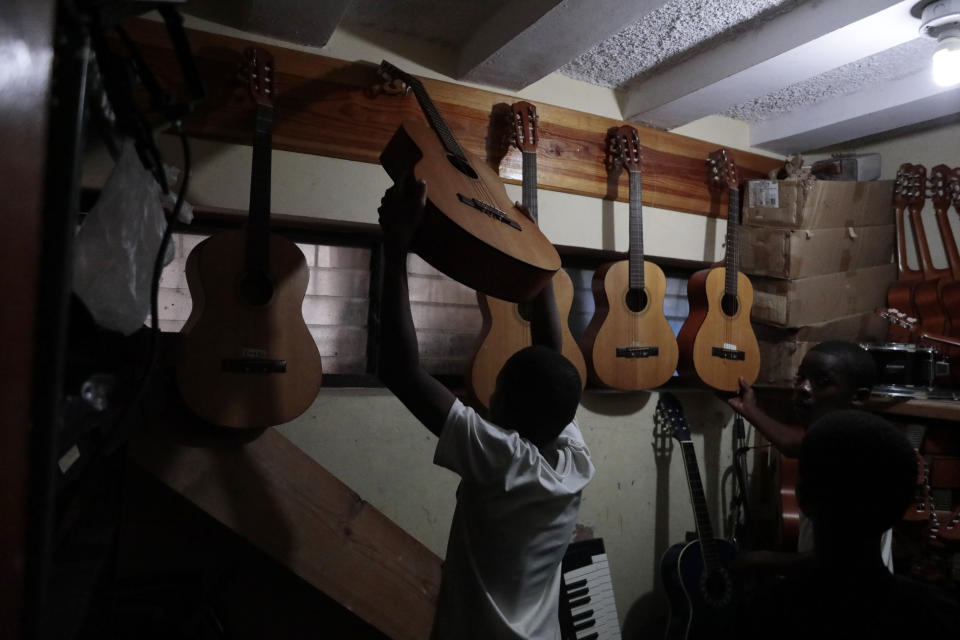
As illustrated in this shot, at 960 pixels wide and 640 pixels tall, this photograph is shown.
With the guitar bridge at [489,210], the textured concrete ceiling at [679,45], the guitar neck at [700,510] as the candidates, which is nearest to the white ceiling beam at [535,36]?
the textured concrete ceiling at [679,45]

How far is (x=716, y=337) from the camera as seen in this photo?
111 inches

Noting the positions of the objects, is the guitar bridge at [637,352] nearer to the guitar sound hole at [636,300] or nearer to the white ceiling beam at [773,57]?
the guitar sound hole at [636,300]

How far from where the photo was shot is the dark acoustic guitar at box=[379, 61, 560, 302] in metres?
1.33

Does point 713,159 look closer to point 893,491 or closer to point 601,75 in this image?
point 601,75

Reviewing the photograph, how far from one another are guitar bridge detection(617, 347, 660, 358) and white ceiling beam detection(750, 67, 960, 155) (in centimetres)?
143

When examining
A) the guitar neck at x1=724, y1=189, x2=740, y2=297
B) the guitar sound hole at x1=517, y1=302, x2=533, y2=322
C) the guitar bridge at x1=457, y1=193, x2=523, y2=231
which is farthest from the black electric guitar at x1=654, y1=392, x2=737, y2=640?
the guitar bridge at x1=457, y1=193, x2=523, y2=231

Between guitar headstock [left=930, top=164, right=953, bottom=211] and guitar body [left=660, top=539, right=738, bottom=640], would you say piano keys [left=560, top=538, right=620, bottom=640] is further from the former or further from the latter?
guitar headstock [left=930, top=164, right=953, bottom=211]

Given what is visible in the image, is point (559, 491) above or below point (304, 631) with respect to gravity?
above

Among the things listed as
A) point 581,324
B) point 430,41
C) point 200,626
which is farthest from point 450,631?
point 430,41

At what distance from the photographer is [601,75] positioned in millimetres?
2744

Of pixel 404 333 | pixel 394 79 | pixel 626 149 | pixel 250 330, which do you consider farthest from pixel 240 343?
pixel 626 149

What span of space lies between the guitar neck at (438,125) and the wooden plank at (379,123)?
33 centimetres

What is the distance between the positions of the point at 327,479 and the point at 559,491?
2.74 ft

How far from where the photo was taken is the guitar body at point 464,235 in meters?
1.33
